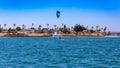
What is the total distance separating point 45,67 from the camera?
152 feet

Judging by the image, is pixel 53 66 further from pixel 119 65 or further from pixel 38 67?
pixel 119 65

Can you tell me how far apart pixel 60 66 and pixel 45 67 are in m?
2.06

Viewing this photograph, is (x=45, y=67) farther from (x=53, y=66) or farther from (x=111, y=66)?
(x=111, y=66)

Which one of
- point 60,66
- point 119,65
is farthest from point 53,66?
point 119,65

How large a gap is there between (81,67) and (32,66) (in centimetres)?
574

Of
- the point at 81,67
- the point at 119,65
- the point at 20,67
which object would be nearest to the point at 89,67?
the point at 81,67

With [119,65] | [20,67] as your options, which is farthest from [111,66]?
[20,67]

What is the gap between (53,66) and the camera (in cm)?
4750

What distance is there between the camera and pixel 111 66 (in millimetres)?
47219

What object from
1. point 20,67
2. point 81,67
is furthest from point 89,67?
point 20,67

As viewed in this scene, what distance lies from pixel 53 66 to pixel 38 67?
7.65ft

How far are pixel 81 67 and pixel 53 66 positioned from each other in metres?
3.50

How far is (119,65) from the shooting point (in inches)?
1873

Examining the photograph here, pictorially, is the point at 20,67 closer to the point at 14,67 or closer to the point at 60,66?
the point at 14,67
